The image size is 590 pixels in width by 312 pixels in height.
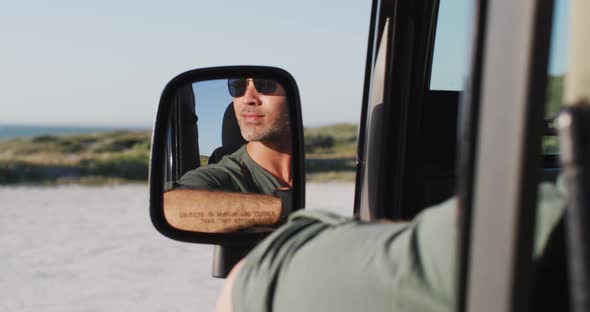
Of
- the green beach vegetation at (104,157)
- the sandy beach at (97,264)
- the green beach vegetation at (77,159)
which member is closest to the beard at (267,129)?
the sandy beach at (97,264)

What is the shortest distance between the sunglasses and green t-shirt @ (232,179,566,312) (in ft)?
3.92

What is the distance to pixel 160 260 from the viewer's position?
12922 millimetres

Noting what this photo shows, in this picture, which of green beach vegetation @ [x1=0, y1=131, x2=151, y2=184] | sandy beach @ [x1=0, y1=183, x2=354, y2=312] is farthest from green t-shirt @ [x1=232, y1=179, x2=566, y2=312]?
green beach vegetation @ [x1=0, y1=131, x2=151, y2=184]

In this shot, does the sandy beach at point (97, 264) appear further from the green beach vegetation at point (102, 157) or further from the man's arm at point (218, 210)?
the green beach vegetation at point (102, 157)

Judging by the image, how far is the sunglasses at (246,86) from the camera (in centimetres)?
248

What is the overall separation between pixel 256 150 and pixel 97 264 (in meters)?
10.6

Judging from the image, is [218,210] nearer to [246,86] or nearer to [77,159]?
[246,86]

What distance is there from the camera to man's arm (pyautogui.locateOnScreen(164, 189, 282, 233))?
2297mm

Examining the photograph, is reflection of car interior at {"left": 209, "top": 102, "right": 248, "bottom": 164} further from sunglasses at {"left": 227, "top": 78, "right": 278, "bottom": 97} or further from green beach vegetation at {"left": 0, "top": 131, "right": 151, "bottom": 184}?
green beach vegetation at {"left": 0, "top": 131, "right": 151, "bottom": 184}

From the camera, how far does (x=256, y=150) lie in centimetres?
243

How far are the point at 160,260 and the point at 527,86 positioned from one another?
1231 centimetres

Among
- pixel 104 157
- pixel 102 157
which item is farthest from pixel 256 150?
pixel 102 157

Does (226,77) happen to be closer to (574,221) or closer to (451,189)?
(451,189)

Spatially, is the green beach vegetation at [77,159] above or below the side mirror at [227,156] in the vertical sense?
below
